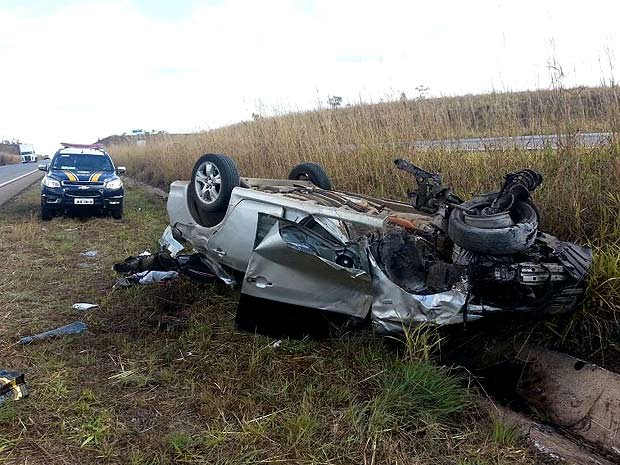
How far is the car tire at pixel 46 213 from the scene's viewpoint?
9.39 meters

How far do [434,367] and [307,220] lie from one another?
126cm

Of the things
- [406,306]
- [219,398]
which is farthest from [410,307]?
[219,398]

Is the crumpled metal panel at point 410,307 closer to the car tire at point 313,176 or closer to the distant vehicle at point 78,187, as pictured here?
the car tire at point 313,176

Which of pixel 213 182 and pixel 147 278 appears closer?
pixel 213 182

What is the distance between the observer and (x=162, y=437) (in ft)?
8.40

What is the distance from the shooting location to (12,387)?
2.90 m

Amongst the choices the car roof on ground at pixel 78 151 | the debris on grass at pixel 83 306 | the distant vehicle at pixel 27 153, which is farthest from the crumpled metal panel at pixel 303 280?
the distant vehicle at pixel 27 153

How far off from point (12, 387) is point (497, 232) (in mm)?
2896

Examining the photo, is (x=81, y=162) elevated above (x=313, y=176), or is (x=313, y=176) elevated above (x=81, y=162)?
(x=81, y=162)

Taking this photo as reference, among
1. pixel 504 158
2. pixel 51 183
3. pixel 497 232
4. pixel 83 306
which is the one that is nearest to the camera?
pixel 497 232

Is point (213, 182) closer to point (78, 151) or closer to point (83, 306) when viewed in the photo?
point (83, 306)

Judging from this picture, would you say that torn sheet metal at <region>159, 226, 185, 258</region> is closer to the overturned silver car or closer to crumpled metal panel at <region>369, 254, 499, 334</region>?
the overturned silver car

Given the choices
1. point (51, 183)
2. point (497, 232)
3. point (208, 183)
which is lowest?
point (497, 232)

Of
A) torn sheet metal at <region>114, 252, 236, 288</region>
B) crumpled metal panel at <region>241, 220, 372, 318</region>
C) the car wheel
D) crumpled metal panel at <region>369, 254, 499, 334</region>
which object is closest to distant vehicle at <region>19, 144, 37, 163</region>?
torn sheet metal at <region>114, 252, 236, 288</region>
